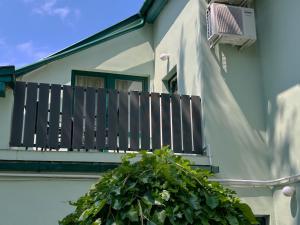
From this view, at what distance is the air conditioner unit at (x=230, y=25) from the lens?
21.6ft

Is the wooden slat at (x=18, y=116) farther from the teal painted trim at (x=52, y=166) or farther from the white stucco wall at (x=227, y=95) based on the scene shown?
the white stucco wall at (x=227, y=95)

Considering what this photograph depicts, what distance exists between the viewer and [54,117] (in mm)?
5922

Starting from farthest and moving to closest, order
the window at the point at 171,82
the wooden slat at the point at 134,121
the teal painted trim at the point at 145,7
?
the teal painted trim at the point at 145,7 → the window at the point at 171,82 → the wooden slat at the point at 134,121

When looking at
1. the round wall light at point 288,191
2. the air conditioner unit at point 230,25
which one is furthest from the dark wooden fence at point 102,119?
the round wall light at point 288,191

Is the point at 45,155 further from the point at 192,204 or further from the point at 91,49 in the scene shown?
the point at 91,49

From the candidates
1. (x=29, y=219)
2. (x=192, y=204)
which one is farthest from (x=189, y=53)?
(x=192, y=204)

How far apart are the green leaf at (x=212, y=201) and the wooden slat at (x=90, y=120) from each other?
277cm

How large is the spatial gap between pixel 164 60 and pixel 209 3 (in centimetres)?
170

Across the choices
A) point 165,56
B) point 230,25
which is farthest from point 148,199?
point 165,56

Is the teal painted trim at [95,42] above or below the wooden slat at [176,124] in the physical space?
above

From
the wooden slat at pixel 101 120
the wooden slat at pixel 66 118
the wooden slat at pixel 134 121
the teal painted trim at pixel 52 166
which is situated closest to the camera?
the teal painted trim at pixel 52 166

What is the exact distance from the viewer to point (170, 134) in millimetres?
6352

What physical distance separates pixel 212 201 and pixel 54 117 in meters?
3.13

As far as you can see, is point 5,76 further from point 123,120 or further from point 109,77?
point 109,77
